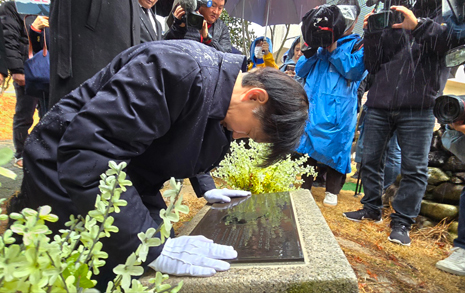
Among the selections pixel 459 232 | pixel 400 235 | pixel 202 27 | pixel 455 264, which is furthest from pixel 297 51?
pixel 455 264

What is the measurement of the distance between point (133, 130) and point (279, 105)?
614mm

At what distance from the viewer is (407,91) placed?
271 cm

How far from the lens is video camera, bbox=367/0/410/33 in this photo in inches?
106

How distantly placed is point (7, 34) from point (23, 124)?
3.30 ft

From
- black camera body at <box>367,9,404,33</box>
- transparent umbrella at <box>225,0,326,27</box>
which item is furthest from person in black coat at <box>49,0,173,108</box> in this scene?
transparent umbrella at <box>225,0,326,27</box>

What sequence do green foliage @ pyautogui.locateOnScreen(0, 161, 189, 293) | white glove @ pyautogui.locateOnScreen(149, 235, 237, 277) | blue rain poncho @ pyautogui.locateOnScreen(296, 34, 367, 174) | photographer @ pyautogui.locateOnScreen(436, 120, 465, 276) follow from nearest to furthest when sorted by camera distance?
green foliage @ pyautogui.locateOnScreen(0, 161, 189, 293) < white glove @ pyautogui.locateOnScreen(149, 235, 237, 277) < photographer @ pyautogui.locateOnScreen(436, 120, 465, 276) < blue rain poncho @ pyautogui.locateOnScreen(296, 34, 367, 174)

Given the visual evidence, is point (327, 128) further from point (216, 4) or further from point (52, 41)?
point (52, 41)

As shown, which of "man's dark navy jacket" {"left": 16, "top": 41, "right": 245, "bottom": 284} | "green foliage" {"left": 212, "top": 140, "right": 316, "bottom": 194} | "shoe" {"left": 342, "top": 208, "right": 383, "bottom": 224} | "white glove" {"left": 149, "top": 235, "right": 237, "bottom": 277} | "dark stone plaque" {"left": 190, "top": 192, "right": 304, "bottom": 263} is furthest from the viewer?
"shoe" {"left": 342, "top": 208, "right": 383, "bottom": 224}

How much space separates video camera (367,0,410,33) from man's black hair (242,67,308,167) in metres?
1.93

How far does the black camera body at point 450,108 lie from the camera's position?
206 cm

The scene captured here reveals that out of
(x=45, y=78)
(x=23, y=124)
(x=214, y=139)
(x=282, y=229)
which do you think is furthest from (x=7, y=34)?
(x=282, y=229)

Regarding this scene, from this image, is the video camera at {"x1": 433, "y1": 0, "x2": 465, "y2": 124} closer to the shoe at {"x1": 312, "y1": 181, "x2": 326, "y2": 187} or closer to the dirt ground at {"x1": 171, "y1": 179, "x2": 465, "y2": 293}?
the dirt ground at {"x1": 171, "y1": 179, "x2": 465, "y2": 293}

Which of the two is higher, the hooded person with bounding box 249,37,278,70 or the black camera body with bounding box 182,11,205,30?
the black camera body with bounding box 182,11,205,30

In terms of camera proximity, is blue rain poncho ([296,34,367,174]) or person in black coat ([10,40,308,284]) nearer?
person in black coat ([10,40,308,284])
